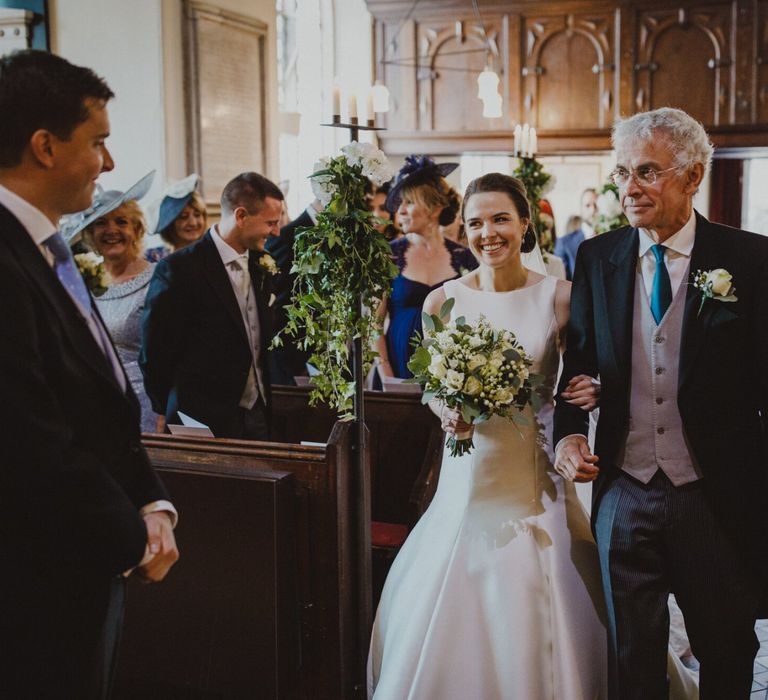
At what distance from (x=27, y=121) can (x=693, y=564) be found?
2001 millimetres

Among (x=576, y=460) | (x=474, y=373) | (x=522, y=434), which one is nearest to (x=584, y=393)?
(x=576, y=460)

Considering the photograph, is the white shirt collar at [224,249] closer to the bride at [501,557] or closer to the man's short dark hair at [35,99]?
the bride at [501,557]

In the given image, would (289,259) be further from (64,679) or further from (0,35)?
(64,679)

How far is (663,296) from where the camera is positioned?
251cm

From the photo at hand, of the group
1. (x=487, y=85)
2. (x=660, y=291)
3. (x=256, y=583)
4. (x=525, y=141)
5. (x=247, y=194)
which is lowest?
(x=256, y=583)

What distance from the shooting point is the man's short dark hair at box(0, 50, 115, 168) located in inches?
64.5

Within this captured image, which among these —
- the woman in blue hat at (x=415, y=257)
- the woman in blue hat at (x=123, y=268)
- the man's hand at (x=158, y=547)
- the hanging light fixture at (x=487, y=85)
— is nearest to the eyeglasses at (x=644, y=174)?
the man's hand at (x=158, y=547)

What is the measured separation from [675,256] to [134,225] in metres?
2.85

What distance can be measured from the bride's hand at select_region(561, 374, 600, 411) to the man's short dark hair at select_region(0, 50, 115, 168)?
163 cm

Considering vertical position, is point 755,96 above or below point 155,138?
above

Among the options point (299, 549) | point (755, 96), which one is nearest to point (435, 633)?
point (299, 549)

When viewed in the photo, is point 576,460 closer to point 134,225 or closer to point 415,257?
point 415,257

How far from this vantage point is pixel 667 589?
2.57 metres

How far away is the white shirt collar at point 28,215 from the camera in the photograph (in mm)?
1621
